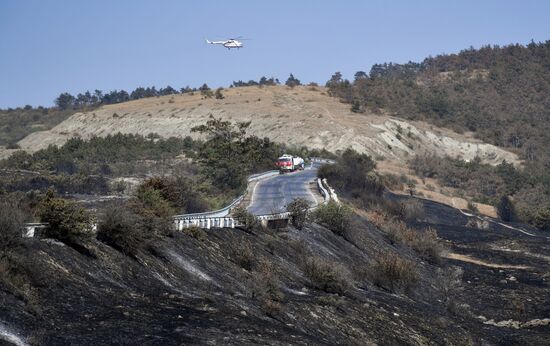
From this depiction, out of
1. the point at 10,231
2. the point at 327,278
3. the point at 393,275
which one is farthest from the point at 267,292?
the point at 393,275

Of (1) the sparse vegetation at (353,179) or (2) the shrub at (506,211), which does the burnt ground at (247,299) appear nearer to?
(1) the sparse vegetation at (353,179)

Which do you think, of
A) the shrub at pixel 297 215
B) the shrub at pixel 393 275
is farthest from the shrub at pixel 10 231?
the shrub at pixel 297 215

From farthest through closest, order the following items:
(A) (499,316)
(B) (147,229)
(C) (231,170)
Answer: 1. (C) (231,170)
2. (A) (499,316)
3. (B) (147,229)

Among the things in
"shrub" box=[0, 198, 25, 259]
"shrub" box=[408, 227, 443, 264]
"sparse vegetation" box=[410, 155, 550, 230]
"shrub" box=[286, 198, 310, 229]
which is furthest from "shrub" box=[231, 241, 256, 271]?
"sparse vegetation" box=[410, 155, 550, 230]

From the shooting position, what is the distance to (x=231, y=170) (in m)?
64.6

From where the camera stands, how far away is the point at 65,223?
23.1m

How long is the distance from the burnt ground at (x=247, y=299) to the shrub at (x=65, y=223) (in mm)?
400

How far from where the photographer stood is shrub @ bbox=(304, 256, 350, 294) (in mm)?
30438

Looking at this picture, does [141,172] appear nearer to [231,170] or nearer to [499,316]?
[231,170]

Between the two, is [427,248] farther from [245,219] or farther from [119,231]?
[119,231]

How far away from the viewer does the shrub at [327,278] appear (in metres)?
30.4

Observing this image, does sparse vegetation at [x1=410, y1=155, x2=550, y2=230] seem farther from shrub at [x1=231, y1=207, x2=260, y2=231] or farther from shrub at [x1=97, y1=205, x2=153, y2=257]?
shrub at [x1=97, y1=205, x2=153, y2=257]

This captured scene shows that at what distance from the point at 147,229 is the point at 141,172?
4757 cm

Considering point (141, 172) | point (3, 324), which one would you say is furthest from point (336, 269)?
point (141, 172)
